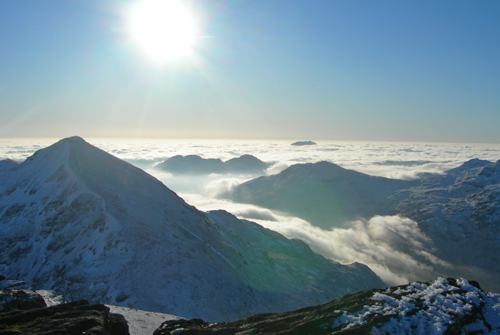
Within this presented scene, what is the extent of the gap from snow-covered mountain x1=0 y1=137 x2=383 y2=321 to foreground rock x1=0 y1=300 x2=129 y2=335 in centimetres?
2098

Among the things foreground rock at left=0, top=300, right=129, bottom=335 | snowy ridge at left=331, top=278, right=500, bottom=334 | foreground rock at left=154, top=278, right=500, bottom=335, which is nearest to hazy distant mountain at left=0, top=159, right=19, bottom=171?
foreground rock at left=0, top=300, right=129, bottom=335

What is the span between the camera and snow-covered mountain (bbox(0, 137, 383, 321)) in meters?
37.2

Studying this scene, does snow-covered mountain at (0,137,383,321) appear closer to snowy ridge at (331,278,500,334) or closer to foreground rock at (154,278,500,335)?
foreground rock at (154,278,500,335)

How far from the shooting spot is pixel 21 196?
168 feet

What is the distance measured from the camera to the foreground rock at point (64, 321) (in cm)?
1245

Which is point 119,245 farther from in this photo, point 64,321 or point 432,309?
point 432,309

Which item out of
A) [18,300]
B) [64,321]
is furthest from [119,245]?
[64,321]

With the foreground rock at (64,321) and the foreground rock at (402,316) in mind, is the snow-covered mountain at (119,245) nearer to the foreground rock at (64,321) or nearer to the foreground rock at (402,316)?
the foreground rock at (64,321)

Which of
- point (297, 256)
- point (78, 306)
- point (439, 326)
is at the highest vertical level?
point (439, 326)

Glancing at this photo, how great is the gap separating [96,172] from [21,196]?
12921 mm

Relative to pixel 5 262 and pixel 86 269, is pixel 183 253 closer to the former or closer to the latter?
pixel 86 269

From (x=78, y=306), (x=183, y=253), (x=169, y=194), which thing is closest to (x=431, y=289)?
(x=78, y=306)

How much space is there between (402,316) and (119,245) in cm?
3909

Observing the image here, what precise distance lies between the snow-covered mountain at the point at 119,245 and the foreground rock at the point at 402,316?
2320cm
